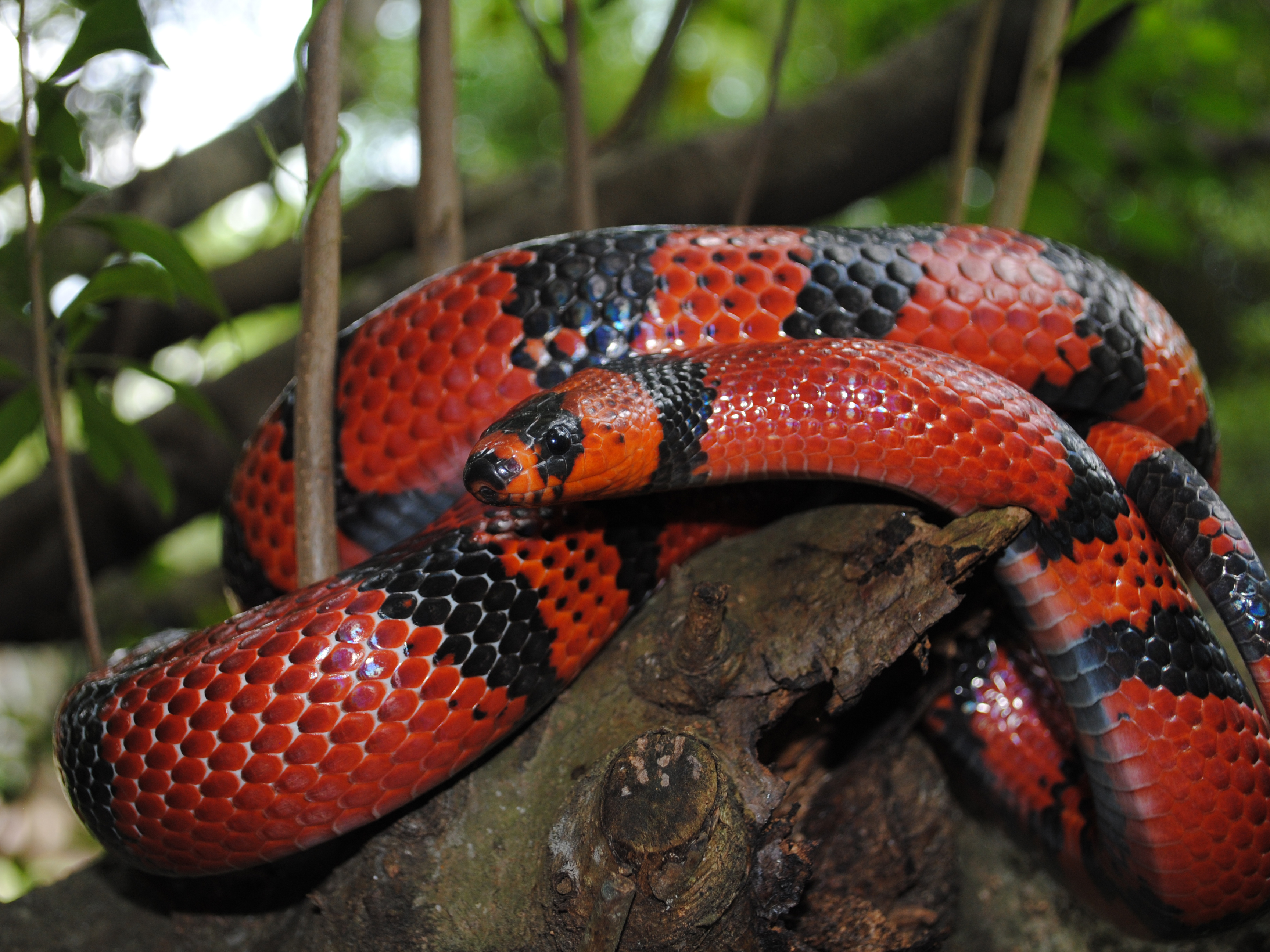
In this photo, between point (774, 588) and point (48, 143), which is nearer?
point (774, 588)

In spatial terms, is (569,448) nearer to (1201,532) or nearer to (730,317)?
(730,317)

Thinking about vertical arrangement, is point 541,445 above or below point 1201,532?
above

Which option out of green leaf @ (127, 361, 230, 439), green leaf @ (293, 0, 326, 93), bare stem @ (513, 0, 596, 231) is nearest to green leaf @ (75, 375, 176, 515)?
green leaf @ (127, 361, 230, 439)

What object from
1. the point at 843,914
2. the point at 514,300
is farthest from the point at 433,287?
the point at 843,914

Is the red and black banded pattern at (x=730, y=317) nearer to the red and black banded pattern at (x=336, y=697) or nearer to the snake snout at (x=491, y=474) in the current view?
the red and black banded pattern at (x=336, y=697)

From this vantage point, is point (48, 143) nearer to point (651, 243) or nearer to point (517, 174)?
point (651, 243)

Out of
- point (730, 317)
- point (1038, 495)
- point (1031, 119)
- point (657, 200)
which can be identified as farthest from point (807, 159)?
point (1038, 495)
